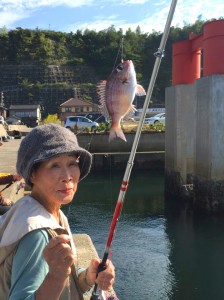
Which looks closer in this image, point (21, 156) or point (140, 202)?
point (21, 156)

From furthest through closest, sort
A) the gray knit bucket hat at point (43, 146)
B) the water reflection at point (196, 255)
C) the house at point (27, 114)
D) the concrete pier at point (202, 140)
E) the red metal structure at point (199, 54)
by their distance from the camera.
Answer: the house at point (27, 114), the concrete pier at point (202, 140), the red metal structure at point (199, 54), the water reflection at point (196, 255), the gray knit bucket hat at point (43, 146)

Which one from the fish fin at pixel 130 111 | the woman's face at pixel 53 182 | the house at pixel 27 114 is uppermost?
the fish fin at pixel 130 111

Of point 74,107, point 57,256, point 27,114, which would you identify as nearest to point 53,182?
point 57,256

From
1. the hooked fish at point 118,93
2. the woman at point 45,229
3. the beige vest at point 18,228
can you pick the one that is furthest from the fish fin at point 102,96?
the beige vest at point 18,228

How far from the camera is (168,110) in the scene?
1748 centimetres

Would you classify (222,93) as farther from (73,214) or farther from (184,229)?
(73,214)

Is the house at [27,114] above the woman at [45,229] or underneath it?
underneath

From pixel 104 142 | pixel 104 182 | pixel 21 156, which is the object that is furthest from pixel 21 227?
pixel 104 142

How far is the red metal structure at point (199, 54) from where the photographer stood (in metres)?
13.1

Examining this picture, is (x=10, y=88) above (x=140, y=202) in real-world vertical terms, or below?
above

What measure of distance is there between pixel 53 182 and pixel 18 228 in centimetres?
32

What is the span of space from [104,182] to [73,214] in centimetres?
737

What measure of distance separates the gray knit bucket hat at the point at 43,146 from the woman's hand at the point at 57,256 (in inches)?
16.7

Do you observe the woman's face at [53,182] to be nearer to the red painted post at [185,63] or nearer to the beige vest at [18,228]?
the beige vest at [18,228]
